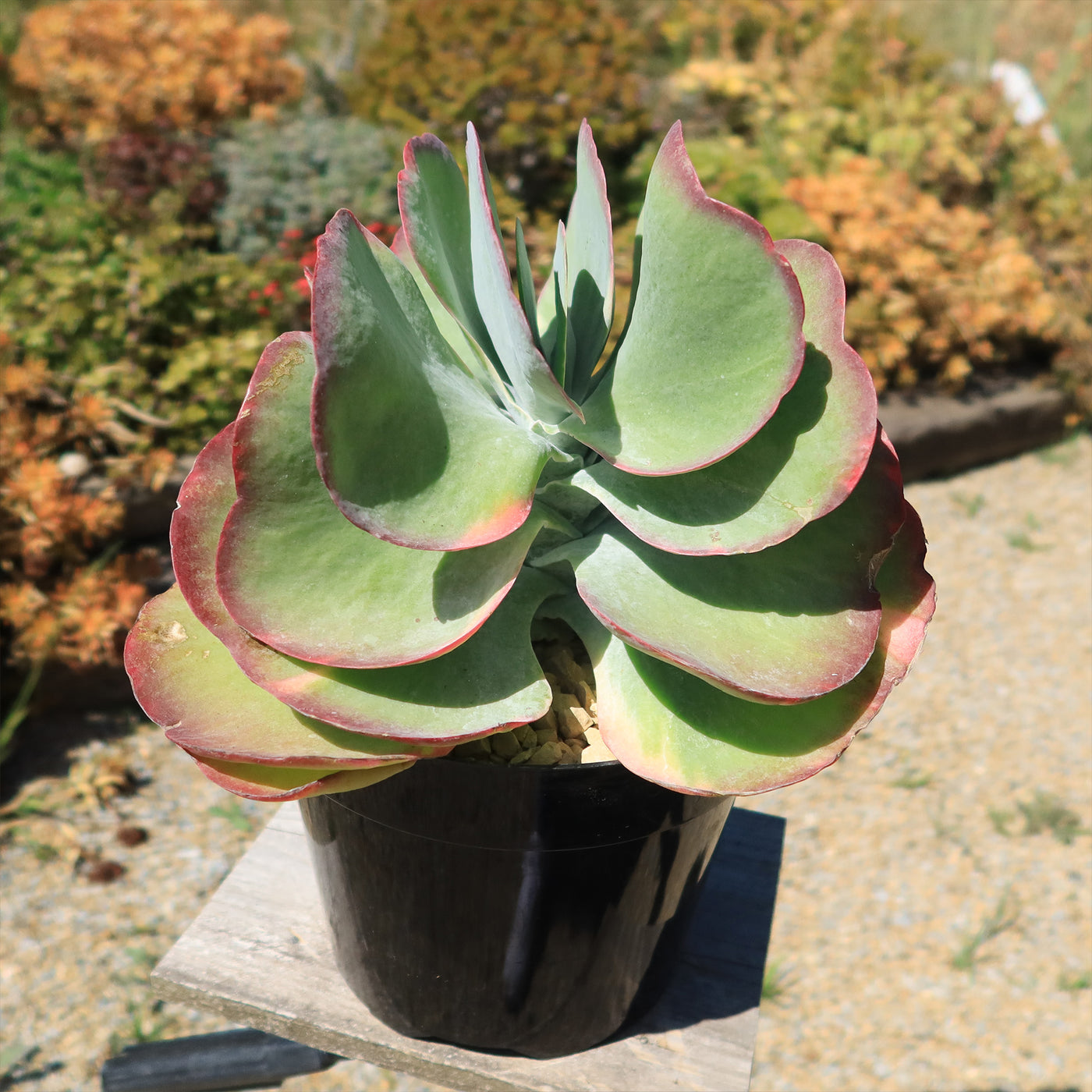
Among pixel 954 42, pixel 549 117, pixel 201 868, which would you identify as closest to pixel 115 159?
pixel 549 117

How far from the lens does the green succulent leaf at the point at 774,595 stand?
670 millimetres

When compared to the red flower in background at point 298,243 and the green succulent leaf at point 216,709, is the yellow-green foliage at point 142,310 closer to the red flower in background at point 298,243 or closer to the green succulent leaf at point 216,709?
the red flower in background at point 298,243

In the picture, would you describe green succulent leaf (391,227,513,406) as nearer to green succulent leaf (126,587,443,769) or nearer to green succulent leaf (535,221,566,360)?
green succulent leaf (535,221,566,360)

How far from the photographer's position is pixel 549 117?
3.40 m

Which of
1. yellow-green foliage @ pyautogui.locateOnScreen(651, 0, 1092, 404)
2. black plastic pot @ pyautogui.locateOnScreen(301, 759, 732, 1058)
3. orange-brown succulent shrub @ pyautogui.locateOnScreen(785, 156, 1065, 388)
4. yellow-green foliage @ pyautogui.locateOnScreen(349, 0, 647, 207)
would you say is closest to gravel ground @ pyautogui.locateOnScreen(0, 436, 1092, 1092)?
black plastic pot @ pyautogui.locateOnScreen(301, 759, 732, 1058)

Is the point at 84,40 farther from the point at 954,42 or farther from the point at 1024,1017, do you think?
the point at 954,42

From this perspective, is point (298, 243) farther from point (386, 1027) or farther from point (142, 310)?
point (386, 1027)

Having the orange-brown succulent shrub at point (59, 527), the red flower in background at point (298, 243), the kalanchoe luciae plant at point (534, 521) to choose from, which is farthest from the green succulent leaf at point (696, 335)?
the red flower in background at point (298, 243)

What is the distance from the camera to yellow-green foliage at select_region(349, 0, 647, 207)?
3400mm

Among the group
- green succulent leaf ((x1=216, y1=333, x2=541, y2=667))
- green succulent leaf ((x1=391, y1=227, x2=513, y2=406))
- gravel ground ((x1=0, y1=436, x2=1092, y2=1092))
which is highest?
green succulent leaf ((x1=391, y1=227, x2=513, y2=406))

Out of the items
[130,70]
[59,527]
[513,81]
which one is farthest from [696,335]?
[130,70]

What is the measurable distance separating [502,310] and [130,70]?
3.48 m

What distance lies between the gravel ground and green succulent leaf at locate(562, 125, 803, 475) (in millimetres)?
1437

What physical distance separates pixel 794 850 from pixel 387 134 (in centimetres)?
263
